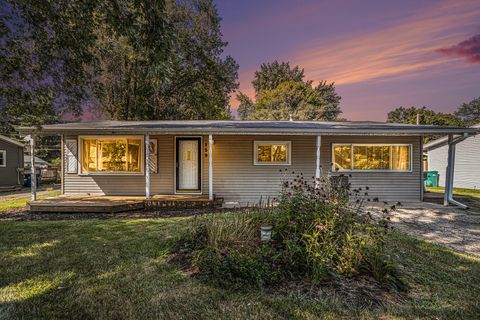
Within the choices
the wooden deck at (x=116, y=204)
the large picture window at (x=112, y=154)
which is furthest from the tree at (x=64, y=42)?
the wooden deck at (x=116, y=204)

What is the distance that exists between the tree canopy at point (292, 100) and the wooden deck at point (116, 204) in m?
19.4

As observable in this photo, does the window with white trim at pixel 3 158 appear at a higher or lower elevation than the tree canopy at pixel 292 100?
lower

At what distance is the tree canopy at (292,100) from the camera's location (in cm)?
2805

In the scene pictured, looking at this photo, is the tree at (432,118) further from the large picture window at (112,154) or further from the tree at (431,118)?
the large picture window at (112,154)

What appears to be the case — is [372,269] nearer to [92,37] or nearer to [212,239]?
[212,239]

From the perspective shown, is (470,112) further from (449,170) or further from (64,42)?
(64,42)

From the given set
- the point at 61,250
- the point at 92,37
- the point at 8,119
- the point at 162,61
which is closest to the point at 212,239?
the point at 61,250

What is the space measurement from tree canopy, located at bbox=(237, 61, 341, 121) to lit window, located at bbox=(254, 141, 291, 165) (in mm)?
16786

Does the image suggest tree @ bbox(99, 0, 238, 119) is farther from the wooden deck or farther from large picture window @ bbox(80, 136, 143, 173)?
the wooden deck

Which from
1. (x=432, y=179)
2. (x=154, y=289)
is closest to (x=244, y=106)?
(x=432, y=179)

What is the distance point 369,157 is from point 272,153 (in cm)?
374

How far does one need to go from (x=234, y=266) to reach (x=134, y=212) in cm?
557

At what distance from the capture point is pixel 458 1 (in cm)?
871

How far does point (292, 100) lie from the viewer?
2973 centimetres
